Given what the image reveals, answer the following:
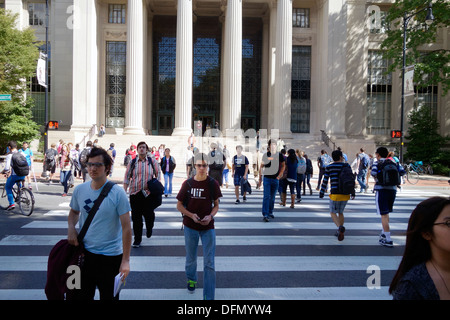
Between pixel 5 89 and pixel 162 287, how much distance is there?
2494cm

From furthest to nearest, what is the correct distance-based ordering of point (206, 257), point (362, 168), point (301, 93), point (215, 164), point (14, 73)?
point (301, 93) < point (14, 73) < point (362, 168) < point (215, 164) < point (206, 257)

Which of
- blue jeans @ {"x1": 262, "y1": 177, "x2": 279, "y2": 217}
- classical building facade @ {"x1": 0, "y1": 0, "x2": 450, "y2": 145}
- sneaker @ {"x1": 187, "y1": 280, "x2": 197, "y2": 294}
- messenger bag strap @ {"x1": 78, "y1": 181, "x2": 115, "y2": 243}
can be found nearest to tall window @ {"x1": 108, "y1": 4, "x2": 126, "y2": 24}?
classical building facade @ {"x1": 0, "y1": 0, "x2": 450, "y2": 145}

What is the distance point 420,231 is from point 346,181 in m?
5.51

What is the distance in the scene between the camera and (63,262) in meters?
3.04

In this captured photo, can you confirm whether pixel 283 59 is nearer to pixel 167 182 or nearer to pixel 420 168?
pixel 420 168

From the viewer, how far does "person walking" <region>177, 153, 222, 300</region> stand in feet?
14.2

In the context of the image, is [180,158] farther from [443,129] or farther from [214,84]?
[443,129]

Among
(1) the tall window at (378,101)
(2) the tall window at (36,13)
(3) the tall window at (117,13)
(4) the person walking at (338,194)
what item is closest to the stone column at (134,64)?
(3) the tall window at (117,13)

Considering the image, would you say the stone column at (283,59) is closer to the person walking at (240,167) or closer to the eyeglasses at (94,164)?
the person walking at (240,167)

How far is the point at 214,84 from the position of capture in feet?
126

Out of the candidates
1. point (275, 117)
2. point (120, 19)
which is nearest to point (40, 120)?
point (120, 19)

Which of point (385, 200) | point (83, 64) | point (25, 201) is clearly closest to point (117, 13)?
point (83, 64)

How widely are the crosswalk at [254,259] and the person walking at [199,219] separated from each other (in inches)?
17.1

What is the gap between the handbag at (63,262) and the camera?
9.71ft
